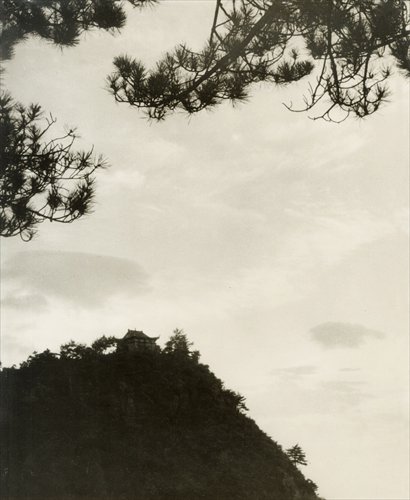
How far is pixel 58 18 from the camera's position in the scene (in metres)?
8.66

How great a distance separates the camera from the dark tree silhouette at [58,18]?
851 centimetres

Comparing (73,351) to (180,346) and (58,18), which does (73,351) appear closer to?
(180,346)

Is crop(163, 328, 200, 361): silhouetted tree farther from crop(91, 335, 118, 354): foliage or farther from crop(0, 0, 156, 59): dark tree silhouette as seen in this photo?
crop(0, 0, 156, 59): dark tree silhouette

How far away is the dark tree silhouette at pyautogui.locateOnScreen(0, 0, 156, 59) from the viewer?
27.9 feet

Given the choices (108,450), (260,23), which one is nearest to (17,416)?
(108,450)

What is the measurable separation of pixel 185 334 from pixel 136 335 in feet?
8.95

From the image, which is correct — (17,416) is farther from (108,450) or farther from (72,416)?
(108,450)

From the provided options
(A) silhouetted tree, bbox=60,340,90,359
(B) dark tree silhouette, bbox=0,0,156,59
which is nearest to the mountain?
(A) silhouetted tree, bbox=60,340,90,359

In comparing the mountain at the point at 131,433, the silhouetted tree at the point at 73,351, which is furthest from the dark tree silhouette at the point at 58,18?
the silhouetted tree at the point at 73,351

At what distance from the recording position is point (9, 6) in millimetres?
8633

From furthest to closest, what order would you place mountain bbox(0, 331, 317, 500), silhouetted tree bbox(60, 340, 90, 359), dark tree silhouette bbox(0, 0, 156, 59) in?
silhouetted tree bbox(60, 340, 90, 359) < mountain bbox(0, 331, 317, 500) < dark tree silhouette bbox(0, 0, 156, 59)

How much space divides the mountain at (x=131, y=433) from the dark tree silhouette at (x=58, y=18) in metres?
13.4

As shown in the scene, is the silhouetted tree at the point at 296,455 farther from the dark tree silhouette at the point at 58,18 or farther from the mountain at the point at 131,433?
the dark tree silhouette at the point at 58,18

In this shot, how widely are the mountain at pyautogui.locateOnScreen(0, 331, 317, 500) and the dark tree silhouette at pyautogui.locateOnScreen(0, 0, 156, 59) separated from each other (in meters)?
13.4
